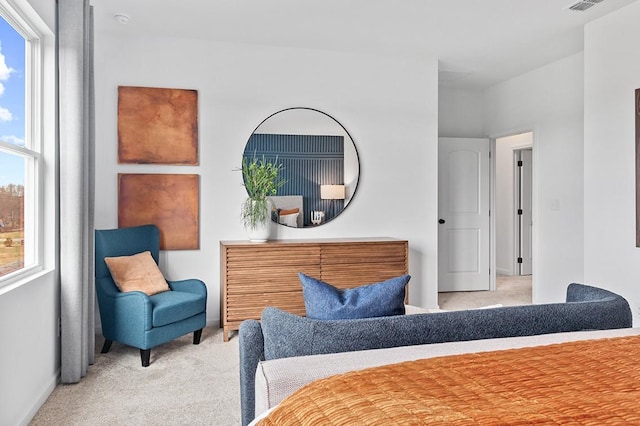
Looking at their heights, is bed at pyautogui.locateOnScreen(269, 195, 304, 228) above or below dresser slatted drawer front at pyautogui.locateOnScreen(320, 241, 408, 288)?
above

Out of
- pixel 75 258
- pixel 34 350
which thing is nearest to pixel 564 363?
pixel 34 350

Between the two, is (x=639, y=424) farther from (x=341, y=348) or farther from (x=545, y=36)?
(x=545, y=36)

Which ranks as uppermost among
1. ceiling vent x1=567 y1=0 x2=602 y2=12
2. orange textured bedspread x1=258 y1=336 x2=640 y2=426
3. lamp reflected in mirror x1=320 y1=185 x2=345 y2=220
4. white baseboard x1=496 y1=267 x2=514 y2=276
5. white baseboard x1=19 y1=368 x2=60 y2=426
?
ceiling vent x1=567 y1=0 x2=602 y2=12

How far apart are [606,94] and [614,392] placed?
3.62 metres

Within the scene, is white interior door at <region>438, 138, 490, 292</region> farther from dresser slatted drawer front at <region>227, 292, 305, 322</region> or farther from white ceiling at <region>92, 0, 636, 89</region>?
dresser slatted drawer front at <region>227, 292, 305, 322</region>

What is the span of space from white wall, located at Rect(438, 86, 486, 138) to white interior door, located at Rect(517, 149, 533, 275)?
1296 mm

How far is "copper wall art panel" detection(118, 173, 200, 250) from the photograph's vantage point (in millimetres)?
4203

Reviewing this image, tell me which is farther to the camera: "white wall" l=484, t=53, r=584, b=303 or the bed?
"white wall" l=484, t=53, r=584, b=303

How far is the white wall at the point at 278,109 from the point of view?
4234 mm

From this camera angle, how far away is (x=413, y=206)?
16.4 feet

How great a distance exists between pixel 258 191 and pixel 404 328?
309 centimetres

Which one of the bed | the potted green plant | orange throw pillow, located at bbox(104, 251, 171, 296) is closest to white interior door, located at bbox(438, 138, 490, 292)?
the bed

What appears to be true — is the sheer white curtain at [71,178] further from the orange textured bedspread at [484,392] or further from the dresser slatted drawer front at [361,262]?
the orange textured bedspread at [484,392]

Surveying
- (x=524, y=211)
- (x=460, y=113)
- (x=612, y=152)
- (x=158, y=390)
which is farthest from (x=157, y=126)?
(x=524, y=211)
